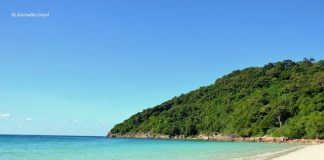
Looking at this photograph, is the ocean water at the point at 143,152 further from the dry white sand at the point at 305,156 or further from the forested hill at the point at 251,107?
the forested hill at the point at 251,107

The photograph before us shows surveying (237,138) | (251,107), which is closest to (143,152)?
(237,138)

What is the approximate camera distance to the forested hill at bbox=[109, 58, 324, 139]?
294 ft

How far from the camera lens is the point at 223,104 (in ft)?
397

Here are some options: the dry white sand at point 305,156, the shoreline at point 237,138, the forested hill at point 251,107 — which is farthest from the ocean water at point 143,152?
the forested hill at point 251,107

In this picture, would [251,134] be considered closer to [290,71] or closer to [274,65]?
[290,71]

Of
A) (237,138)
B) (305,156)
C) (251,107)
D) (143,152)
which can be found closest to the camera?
(305,156)

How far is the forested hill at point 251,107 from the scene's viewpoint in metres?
89.7

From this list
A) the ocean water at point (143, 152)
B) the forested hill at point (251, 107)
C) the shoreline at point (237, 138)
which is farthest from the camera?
the forested hill at point (251, 107)

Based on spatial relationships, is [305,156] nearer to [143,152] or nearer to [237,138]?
[143,152]

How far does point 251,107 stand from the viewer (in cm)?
10538

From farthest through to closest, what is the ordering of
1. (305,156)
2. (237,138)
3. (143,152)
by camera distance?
(237,138) → (143,152) → (305,156)

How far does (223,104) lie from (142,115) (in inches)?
1232

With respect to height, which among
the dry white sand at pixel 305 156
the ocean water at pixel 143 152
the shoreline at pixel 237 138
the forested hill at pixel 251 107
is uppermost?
the forested hill at pixel 251 107

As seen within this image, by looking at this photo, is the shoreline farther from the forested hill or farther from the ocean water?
the ocean water
